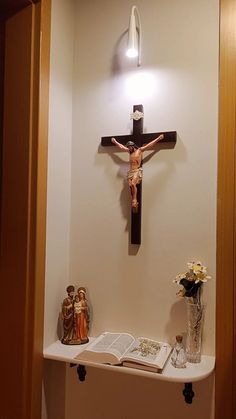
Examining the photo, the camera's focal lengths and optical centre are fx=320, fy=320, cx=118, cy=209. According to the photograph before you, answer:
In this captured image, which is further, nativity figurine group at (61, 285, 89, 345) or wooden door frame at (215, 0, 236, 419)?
nativity figurine group at (61, 285, 89, 345)

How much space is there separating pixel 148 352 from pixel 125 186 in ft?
2.07

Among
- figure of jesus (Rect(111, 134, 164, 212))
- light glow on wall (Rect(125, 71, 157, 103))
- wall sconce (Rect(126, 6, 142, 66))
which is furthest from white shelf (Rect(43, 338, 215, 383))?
wall sconce (Rect(126, 6, 142, 66))

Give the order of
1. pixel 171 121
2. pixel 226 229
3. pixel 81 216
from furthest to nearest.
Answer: pixel 81 216 → pixel 171 121 → pixel 226 229

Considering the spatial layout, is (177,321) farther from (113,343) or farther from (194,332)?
(113,343)

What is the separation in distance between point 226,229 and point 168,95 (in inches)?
22.2

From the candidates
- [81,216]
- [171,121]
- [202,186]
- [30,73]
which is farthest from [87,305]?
[30,73]

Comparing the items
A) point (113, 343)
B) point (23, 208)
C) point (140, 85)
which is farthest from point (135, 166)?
point (113, 343)

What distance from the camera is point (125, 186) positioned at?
4.31 feet

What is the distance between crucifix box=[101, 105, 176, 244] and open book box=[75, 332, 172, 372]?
38 cm

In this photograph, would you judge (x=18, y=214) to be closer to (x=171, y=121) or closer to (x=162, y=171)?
(x=162, y=171)

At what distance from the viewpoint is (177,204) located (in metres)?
1.23

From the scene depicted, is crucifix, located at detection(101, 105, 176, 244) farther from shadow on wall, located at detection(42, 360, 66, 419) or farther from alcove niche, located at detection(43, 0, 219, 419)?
shadow on wall, located at detection(42, 360, 66, 419)

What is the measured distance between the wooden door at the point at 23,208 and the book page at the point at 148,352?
1.14ft

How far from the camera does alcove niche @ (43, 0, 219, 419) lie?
3.94 ft
